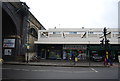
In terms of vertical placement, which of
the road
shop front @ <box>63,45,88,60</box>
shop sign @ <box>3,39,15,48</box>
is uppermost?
shop sign @ <box>3,39,15,48</box>

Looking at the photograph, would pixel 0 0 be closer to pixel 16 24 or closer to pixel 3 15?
pixel 3 15

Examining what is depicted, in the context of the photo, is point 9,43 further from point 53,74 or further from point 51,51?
point 53,74

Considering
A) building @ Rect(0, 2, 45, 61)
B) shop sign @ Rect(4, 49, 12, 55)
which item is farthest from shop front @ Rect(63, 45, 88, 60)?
shop sign @ Rect(4, 49, 12, 55)

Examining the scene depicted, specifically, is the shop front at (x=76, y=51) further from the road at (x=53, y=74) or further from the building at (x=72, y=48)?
the road at (x=53, y=74)

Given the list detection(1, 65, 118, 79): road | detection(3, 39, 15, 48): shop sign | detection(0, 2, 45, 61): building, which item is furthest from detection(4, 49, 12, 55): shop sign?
detection(1, 65, 118, 79): road

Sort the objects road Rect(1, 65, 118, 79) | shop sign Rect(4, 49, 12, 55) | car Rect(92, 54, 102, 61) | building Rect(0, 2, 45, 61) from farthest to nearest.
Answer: car Rect(92, 54, 102, 61) → shop sign Rect(4, 49, 12, 55) → building Rect(0, 2, 45, 61) → road Rect(1, 65, 118, 79)

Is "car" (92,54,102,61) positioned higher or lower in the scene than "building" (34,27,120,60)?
lower

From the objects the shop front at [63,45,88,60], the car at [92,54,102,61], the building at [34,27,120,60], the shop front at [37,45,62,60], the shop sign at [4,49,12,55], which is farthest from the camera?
the shop front at [37,45,62,60]

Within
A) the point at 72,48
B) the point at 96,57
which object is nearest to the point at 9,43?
the point at 72,48

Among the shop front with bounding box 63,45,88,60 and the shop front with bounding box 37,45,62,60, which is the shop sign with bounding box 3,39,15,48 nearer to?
the shop front with bounding box 37,45,62,60

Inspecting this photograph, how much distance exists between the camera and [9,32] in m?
28.5

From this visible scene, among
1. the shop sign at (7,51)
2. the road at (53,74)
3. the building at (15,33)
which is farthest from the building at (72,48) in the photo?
the road at (53,74)

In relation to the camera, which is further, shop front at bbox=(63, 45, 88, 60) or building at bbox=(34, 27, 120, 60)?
shop front at bbox=(63, 45, 88, 60)

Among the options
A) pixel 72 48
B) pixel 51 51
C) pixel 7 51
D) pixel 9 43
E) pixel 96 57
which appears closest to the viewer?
pixel 7 51
